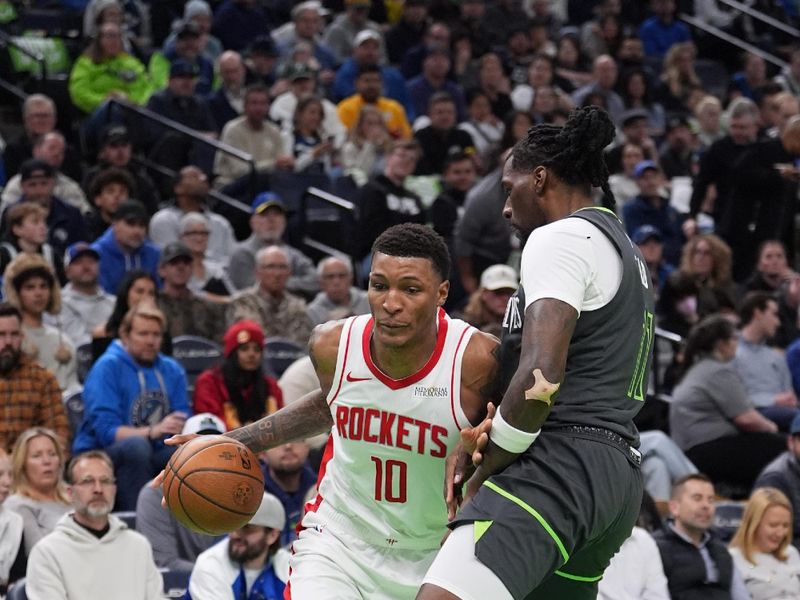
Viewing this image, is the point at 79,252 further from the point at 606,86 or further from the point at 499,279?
the point at 606,86

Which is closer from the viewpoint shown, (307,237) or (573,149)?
(573,149)

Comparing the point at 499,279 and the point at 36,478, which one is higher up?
the point at 499,279

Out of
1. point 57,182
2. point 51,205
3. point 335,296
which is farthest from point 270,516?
point 57,182

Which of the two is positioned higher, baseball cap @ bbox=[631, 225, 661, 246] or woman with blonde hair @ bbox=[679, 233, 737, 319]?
baseball cap @ bbox=[631, 225, 661, 246]

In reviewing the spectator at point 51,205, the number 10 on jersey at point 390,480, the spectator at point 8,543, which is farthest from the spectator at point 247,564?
the spectator at point 51,205

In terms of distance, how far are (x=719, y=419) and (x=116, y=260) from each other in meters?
4.80

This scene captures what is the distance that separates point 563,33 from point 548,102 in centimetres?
324

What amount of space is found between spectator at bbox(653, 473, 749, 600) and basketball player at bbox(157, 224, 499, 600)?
4444mm

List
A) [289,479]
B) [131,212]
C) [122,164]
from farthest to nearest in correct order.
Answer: [122,164] → [131,212] → [289,479]

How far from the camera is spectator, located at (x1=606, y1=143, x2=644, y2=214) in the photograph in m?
15.3

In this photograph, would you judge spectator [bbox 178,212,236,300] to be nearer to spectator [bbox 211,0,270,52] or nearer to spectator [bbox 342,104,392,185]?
spectator [bbox 342,104,392,185]


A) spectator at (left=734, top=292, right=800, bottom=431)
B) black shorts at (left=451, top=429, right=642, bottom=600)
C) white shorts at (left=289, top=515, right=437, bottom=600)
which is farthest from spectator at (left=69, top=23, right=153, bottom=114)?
black shorts at (left=451, top=429, right=642, bottom=600)

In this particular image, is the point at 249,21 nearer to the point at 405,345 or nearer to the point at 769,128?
the point at 769,128

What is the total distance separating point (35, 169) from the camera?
→ 12250 mm
